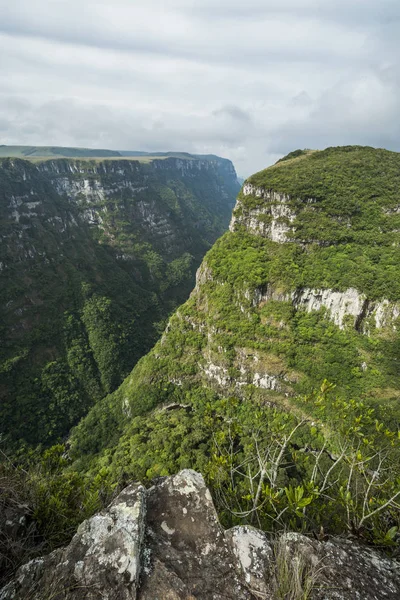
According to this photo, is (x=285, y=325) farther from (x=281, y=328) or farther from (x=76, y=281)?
(x=76, y=281)

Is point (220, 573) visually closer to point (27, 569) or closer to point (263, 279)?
point (27, 569)

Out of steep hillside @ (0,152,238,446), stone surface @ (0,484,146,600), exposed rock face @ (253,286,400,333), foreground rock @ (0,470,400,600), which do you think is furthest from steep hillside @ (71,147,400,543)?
stone surface @ (0,484,146,600)

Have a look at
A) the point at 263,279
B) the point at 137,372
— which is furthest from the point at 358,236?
the point at 137,372

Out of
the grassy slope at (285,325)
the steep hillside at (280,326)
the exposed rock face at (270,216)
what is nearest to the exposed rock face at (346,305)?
the steep hillside at (280,326)

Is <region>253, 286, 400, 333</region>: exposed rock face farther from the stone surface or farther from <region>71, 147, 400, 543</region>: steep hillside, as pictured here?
the stone surface

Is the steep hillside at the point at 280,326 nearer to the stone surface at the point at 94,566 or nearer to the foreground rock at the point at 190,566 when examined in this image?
the foreground rock at the point at 190,566

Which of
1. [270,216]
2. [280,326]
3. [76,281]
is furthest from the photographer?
[76,281]

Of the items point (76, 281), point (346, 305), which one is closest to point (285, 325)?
point (346, 305)
